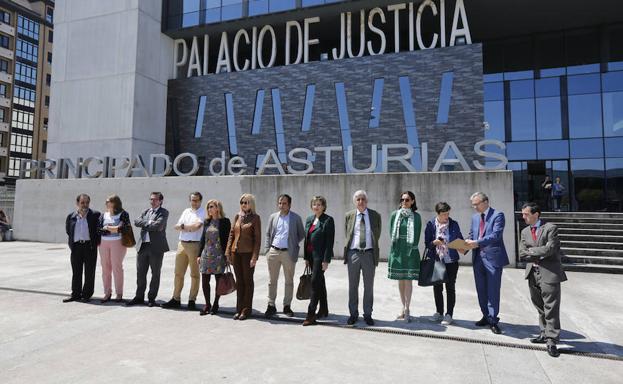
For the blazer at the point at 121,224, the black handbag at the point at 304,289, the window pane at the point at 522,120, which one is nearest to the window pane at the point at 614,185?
the window pane at the point at 522,120

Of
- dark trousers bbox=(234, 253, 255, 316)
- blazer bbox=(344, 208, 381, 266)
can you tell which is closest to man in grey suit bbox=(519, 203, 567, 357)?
blazer bbox=(344, 208, 381, 266)

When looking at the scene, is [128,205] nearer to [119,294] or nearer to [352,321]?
[119,294]

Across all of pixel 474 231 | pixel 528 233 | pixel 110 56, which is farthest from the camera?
pixel 110 56

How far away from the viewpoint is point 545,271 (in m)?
4.44

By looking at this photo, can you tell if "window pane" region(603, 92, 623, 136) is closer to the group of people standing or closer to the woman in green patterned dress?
the group of people standing

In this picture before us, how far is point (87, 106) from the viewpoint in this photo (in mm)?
19766

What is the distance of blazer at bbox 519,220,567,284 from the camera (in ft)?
14.3

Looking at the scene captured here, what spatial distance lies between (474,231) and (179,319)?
175 inches

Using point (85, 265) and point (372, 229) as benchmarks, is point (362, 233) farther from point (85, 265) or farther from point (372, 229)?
point (85, 265)

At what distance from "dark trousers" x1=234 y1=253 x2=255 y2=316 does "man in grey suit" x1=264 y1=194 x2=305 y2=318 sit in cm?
29

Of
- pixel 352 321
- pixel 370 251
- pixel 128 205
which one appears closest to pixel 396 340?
pixel 352 321

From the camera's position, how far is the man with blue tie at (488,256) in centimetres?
507

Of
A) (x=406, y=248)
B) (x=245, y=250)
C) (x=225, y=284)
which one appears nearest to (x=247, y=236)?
(x=245, y=250)

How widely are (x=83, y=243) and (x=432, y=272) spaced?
582 centimetres
